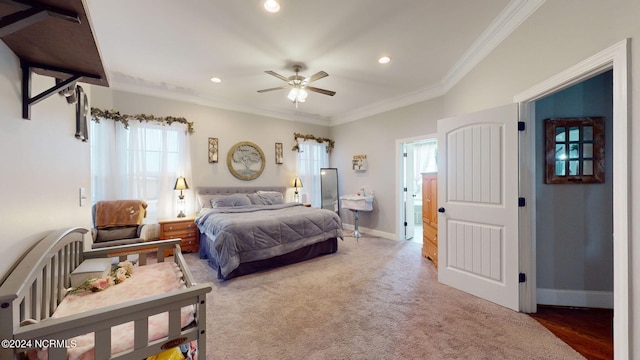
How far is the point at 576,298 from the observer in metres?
2.38

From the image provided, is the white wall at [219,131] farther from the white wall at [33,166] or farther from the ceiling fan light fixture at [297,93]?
the white wall at [33,166]

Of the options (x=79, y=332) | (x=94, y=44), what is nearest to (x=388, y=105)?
(x=94, y=44)

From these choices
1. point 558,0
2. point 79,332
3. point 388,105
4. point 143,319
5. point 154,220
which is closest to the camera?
point 79,332

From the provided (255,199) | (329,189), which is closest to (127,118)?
(255,199)

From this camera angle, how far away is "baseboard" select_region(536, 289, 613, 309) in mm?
2328

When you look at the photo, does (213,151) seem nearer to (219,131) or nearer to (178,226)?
(219,131)

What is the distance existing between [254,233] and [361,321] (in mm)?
1724

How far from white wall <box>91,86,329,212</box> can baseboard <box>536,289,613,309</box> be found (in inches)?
179

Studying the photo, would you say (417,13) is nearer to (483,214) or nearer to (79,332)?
(483,214)

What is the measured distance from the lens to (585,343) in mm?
1878

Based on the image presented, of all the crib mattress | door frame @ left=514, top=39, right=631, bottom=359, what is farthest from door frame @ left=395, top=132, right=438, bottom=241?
the crib mattress

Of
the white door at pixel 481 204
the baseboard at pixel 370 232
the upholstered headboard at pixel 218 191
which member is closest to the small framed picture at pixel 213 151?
the upholstered headboard at pixel 218 191

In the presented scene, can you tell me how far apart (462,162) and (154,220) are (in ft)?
15.5

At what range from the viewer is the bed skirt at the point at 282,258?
3.21 meters
